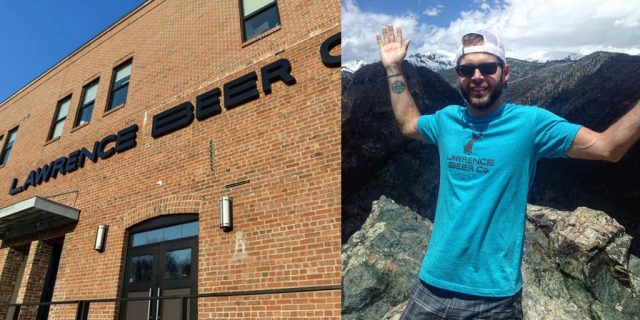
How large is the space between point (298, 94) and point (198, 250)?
277 cm

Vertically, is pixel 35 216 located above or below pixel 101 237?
above

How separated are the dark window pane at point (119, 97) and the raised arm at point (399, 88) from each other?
766cm

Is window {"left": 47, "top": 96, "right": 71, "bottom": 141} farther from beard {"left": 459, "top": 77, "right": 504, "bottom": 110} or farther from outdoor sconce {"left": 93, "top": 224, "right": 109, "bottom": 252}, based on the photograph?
beard {"left": 459, "top": 77, "right": 504, "bottom": 110}

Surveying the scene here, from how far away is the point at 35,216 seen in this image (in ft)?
28.5

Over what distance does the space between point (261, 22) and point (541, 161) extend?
229 inches

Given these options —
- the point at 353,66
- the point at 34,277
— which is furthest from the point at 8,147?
the point at 353,66

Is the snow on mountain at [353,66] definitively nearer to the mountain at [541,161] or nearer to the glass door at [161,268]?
the mountain at [541,161]

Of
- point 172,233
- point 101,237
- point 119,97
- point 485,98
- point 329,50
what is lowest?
point 485,98

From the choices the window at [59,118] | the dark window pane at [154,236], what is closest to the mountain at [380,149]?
the dark window pane at [154,236]

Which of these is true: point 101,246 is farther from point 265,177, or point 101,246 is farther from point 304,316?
point 304,316

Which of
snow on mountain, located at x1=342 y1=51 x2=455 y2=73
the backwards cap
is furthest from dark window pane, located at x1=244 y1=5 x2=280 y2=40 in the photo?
the backwards cap

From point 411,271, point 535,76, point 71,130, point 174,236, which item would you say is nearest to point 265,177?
Result: point 174,236

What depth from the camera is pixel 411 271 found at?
3008 millimetres

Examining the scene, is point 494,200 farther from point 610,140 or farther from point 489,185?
point 610,140
